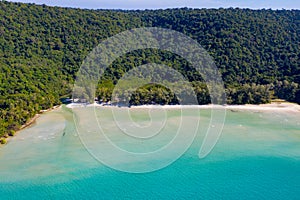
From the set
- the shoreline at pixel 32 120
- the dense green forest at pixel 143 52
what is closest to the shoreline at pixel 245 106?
the dense green forest at pixel 143 52

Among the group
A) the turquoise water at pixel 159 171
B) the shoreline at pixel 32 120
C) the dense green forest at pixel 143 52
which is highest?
the dense green forest at pixel 143 52

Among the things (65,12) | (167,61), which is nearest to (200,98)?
(167,61)

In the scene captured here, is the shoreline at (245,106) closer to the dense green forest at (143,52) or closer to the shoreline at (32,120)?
the dense green forest at (143,52)

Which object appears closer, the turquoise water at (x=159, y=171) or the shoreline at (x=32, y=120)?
the turquoise water at (x=159, y=171)

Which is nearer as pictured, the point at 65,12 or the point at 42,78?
the point at 42,78

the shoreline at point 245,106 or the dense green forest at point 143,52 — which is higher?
the dense green forest at point 143,52

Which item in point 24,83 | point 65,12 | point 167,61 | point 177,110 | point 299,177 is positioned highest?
point 65,12

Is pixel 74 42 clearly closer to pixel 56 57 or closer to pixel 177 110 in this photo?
pixel 56 57
